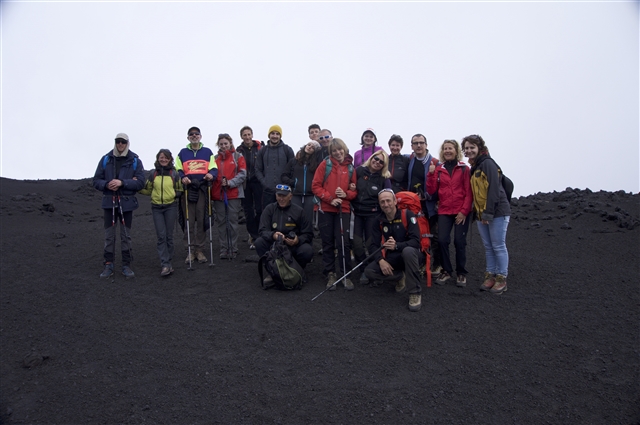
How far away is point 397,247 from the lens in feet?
21.5

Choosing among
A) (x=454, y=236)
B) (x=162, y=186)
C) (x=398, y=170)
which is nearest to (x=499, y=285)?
(x=454, y=236)

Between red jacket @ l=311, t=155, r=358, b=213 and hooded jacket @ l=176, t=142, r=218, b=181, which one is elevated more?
hooded jacket @ l=176, t=142, r=218, b=181

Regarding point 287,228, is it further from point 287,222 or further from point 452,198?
point 452,198

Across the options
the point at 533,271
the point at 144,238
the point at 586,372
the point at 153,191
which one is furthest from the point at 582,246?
the point at 144,238

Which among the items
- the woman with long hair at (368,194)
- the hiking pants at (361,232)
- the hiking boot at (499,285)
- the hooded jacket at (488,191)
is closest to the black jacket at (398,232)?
the woman with long hair at (368,194)

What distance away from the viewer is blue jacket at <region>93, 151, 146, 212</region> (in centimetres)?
771

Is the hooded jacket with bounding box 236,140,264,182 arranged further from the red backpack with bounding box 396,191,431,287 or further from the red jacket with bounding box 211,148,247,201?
the red backpack with bounding box 396,191,431,287

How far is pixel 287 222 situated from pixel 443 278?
2866mm

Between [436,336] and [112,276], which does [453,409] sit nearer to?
[436,336]

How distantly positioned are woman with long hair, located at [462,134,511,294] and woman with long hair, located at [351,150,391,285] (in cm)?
136

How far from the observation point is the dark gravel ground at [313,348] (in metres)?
4.20

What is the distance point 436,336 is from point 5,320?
621cm

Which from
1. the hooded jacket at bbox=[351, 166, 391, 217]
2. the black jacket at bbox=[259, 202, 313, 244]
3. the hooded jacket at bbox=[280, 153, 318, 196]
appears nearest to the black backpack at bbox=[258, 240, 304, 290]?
the black jacket at bbox=[259, 202, 313, 244]

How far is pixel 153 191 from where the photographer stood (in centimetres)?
802
